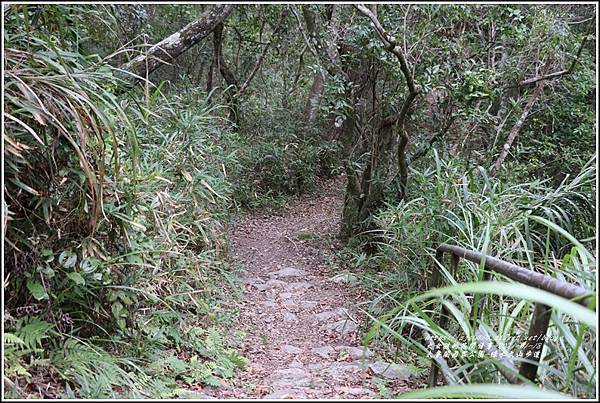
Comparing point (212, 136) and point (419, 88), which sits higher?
point (419, 88)

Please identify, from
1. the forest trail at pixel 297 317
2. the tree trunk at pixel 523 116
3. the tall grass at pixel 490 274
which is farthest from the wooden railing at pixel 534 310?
the tree trunk at pixel 523 116

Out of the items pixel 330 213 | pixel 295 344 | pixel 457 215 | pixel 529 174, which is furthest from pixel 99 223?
pixel 330 213

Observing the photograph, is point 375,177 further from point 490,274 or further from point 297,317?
point 490,274

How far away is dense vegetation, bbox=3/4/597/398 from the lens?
75.0 inches

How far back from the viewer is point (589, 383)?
4.35 ft

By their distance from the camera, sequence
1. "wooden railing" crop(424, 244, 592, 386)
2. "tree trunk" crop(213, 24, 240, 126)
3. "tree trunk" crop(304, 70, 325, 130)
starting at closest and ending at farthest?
"wooden railing" crop(424, 244, 592, 386), "tree trunk" crop(213, 24, 240, 126), "tree trunk" crop(304, 70, 325, 130)

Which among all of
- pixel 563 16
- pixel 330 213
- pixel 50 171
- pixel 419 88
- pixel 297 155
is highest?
pixel 563 16

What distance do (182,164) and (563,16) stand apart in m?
3.38

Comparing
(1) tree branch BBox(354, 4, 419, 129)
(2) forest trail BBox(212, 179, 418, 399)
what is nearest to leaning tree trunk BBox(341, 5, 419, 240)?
(1) tree branch BBox(354, 4, 419, 129)

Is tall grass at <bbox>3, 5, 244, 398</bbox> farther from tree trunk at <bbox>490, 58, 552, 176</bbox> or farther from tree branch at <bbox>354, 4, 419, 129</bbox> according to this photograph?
tree trunk at <bbox>490, 58, 552, 176</bbox>

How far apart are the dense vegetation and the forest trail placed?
0.22 meters

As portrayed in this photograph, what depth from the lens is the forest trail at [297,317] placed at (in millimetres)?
2609

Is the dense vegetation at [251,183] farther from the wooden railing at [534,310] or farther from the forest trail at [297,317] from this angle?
the forest trail at [297,317]

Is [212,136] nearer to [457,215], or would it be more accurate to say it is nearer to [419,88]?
[419,88]
